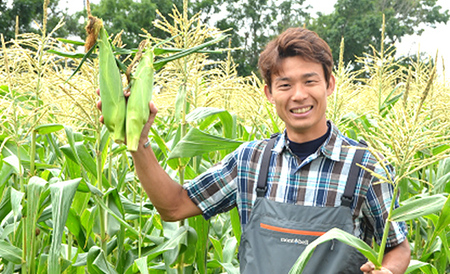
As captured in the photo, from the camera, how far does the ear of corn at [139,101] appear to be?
4.83 feet

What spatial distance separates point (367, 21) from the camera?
42.7 meters

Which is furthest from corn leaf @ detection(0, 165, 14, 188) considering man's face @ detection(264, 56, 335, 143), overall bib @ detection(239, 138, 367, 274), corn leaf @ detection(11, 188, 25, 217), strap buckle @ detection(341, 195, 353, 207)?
strap buckle @ detection(341, 195, 353, 207)

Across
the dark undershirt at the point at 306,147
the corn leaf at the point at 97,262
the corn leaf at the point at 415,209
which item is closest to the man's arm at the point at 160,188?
the corn leaf at the point at 97,262

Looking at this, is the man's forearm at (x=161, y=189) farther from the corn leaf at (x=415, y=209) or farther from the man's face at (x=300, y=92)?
the corn leaf at (x=415, y=209)

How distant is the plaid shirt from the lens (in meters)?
2.12

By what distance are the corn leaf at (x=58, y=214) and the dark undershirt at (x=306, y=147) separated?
982 millimetres

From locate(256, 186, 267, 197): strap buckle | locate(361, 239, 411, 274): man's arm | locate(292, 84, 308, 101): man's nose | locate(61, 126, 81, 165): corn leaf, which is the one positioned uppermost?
locate(292, 84, 308, 101): man's nose

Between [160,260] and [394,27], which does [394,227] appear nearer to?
[160,260]

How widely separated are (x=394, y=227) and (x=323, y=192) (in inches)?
13.1

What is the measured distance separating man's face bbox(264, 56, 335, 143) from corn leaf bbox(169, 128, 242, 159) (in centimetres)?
32

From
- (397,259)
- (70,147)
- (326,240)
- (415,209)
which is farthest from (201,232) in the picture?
(415,209)

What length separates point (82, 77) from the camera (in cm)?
240

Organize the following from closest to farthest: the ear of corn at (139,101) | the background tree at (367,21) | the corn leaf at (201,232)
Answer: the ear of corn at (139,101) → the corn leaf at (201,232) → the background tree at (367,21)

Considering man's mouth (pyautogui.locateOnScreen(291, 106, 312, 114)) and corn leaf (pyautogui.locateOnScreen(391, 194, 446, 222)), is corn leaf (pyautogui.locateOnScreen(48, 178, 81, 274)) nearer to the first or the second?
man's mouth (pyautogui.locateOnScreen(291, 106, 312, 114))
